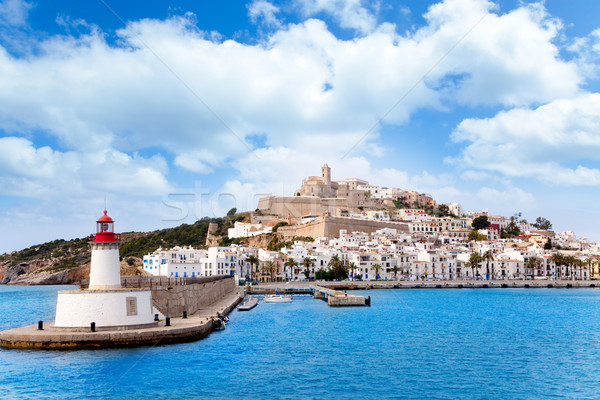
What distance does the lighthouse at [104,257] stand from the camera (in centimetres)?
2098

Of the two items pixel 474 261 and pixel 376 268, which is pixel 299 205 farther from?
pixel 474 261

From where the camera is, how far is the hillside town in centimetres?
7294

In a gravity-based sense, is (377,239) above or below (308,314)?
above

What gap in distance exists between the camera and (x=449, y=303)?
47.4 m

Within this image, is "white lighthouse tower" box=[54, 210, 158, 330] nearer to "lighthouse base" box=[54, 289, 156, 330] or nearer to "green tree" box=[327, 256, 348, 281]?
"lighthouse base" box=[54, 289, 156, 330]

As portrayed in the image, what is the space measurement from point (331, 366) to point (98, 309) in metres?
8.39

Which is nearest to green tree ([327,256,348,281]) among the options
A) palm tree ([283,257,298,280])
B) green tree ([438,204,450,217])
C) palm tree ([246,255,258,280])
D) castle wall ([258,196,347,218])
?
palm tree ([283,257,298,280])

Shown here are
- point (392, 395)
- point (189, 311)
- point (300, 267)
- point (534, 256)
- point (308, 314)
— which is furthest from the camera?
point (534, 256)

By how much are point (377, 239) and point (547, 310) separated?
49.6 meters

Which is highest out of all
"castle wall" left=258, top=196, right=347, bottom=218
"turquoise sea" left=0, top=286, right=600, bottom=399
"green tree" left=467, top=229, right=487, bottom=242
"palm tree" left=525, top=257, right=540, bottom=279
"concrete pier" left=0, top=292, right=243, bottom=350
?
"castle wall" left=258, top=196, right=347, bottom=218

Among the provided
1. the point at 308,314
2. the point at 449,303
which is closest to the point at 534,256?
the point at 449,303

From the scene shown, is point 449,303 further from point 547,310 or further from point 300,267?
point 300,267

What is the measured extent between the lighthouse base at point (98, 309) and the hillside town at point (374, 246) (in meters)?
39.6

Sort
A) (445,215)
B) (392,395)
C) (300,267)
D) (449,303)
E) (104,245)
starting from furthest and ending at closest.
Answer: (445,215) → (300,267) → (449,303) → (104,245) → (392,395)
